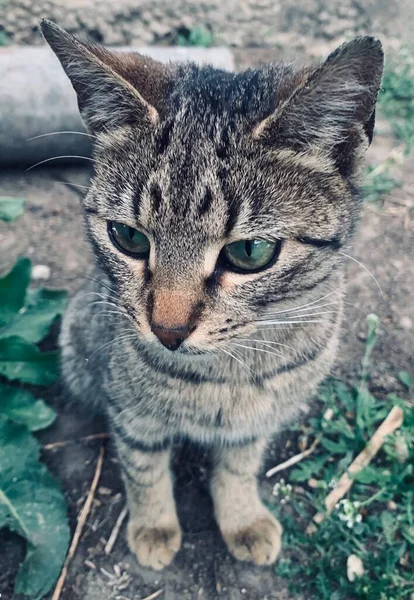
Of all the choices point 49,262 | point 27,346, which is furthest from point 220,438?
point 49,262

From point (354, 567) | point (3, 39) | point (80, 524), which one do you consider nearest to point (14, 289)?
point (80, 524)

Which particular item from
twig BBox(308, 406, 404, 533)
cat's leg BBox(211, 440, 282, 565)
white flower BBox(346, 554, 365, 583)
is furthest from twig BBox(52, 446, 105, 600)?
white flower BBox(346, 554, 365, 583)

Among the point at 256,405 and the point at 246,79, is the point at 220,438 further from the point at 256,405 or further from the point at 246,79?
the point at 246,79

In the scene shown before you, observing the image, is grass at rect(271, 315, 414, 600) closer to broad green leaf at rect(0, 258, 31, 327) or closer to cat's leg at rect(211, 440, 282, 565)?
cat's leg at rect(211, 440, 282, 565)

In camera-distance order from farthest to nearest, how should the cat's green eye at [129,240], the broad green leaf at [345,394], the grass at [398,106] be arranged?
1. the grass at [398,106]
2. the broad green leaf at [345,394]
3. the cat's green eye at [129,240]

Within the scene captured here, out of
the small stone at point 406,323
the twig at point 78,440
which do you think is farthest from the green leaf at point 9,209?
the small stone at point 406,323

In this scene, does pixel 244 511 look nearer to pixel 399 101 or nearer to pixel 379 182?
pixel 379 182

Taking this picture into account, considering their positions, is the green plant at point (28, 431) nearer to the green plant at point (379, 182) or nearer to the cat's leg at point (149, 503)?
the cat's leg at point (149, 503)
